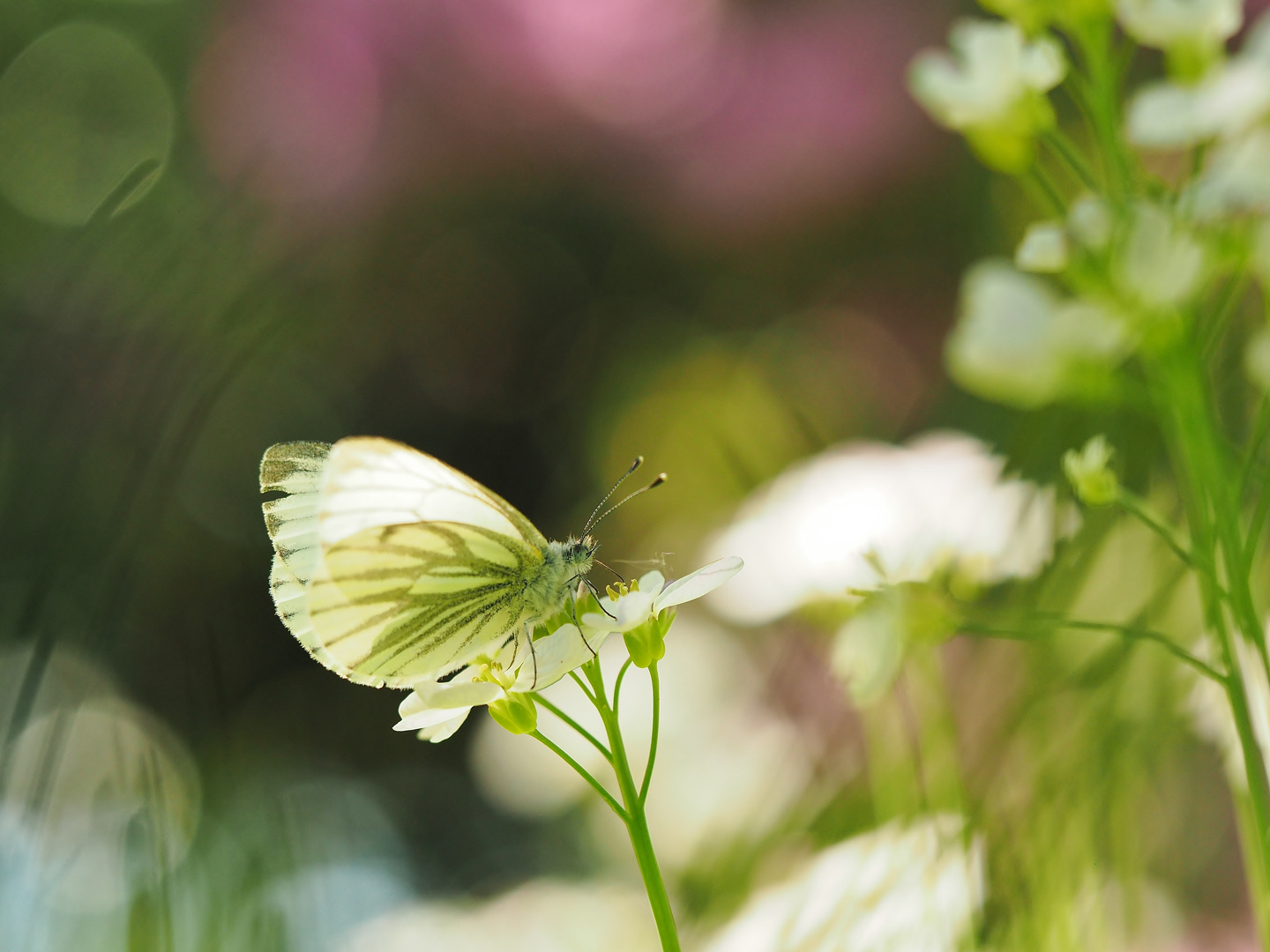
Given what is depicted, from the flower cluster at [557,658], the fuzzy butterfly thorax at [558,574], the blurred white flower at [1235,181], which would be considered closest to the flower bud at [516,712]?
the flower cluster at [557,658]

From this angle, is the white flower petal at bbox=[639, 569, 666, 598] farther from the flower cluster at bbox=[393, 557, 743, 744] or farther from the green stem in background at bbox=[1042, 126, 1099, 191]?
the green stem in background at bbox=[1042, 126, 1099, 191]

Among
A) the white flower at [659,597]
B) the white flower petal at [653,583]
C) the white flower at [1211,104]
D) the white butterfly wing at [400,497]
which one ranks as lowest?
the white flower at [659,597]

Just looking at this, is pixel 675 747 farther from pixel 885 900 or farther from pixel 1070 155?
pixel 1070 155

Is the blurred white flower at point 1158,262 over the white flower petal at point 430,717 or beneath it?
over

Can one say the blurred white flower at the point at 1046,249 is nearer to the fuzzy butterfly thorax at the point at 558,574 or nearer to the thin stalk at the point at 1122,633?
the thin stalk at the point at 1122,633

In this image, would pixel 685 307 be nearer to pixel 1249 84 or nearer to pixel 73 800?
pixel 73 800

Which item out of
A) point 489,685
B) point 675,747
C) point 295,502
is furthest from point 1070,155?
point 675,747

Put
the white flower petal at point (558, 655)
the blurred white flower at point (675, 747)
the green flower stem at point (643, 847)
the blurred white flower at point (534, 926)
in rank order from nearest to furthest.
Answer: the green flower stem at point (643, 847) < the white flower petal at point (558, 655) < the blurred white flower at point (534, 926) < the blurred white flower at point (675, 747)
